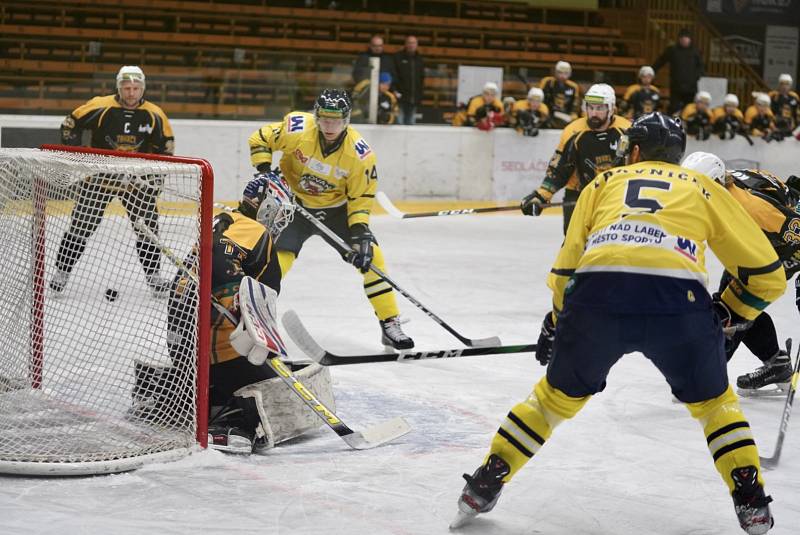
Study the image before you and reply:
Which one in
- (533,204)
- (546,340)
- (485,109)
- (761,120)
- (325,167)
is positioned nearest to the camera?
(546,340)

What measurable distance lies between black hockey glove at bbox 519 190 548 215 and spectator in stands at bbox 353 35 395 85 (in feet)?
14.7

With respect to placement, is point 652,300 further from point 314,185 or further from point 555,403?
point 314,185

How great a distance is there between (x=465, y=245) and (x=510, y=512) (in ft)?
17.8

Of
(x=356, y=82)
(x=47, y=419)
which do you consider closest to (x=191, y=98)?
(x=356, y=82)

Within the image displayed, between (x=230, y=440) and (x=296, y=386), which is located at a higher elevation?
(x=296, y=386)

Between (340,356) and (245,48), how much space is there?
793 centimetres

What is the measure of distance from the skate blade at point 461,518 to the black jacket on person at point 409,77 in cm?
827

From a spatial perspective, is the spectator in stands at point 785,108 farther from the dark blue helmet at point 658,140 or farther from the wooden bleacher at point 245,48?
the dark blue helmet at point 658,140

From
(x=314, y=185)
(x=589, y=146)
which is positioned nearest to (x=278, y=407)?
(x=314, y=185)

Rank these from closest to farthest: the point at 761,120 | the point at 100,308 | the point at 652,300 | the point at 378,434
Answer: the point at 652,300, the point at 100,308, the point at 378,434, the point at 761,120

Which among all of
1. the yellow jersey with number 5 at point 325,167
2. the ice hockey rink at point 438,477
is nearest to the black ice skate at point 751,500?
the ice hockey rink at point 438,477

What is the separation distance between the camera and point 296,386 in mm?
3488

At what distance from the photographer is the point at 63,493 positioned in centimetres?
314

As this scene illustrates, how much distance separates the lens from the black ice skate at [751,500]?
2.85 metres
